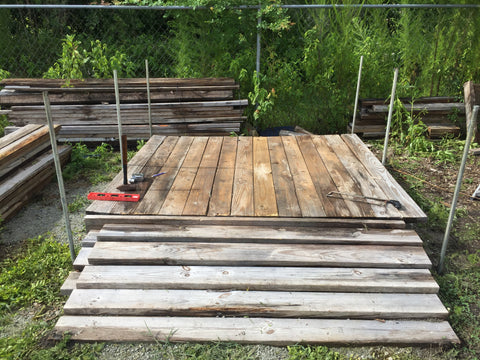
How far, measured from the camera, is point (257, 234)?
2996 millimetres

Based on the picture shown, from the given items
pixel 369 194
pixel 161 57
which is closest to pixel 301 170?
pixel 369 194

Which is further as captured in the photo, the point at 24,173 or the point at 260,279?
the point at 24,173

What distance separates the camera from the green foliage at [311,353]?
2.25 m

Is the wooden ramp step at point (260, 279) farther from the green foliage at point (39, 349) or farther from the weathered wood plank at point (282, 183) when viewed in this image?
the weathered wood plank at point (282, 183)

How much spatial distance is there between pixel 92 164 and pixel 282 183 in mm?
3061

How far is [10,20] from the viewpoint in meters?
8.44

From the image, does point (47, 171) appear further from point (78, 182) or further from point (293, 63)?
point (293, 63)

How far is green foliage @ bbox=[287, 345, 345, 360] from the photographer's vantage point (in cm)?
225

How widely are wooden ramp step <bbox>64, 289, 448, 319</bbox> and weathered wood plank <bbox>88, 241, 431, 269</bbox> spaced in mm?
252

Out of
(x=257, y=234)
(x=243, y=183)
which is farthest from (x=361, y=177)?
(x=257, y=234)

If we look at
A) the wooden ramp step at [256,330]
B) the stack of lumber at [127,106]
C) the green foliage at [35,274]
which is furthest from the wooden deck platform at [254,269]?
the stack of lumber at [127,106]

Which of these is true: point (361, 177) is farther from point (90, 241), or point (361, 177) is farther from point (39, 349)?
point (39, 349)

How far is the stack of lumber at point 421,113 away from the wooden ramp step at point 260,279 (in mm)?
4182

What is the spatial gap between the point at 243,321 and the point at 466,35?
21.4ft
